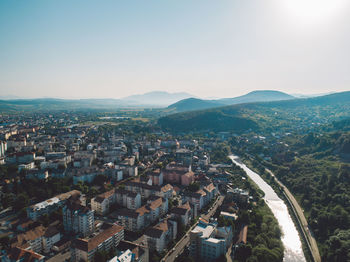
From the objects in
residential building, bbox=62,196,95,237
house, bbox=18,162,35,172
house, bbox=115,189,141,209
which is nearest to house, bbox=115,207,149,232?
residential building, bbox=62,196,95,237

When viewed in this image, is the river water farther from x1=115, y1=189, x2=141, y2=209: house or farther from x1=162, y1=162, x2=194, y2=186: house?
x1=115, y1=189, x2=141, y2=209: house

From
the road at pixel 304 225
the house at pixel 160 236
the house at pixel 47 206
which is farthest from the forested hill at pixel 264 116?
the house at pixel 160 236

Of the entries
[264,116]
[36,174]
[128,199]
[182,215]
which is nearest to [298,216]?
[182,215]

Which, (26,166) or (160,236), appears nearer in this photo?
(160,236)

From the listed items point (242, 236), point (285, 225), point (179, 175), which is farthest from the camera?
point (179, 175)

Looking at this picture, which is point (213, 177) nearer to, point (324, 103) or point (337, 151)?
point (337, 151)

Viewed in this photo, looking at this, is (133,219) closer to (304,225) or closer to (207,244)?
(207,244)
